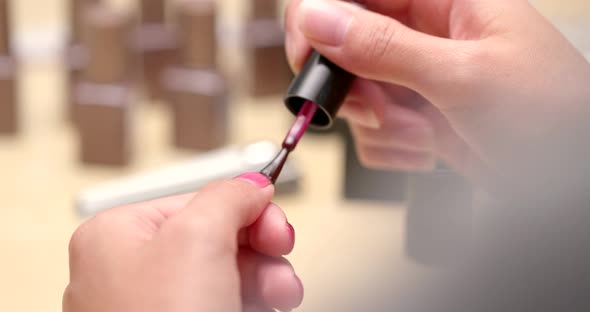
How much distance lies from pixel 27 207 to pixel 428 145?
0.27 metres

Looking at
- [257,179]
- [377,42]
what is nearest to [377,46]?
[377,42]

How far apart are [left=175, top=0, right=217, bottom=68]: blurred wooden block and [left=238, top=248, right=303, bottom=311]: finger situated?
0.33 metres

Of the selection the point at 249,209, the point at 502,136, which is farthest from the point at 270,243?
the point at 502,136

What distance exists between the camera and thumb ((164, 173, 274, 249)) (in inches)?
10.9

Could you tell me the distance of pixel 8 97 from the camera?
66cm

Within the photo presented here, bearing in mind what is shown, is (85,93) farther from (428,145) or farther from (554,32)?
(554,32)

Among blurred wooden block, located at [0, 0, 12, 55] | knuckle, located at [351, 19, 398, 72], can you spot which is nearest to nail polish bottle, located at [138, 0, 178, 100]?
blurred wooden block, located at [0, 0, 12, 55]

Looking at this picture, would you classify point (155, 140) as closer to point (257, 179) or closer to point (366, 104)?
point (366, 104)

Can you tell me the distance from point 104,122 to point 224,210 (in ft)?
1.20

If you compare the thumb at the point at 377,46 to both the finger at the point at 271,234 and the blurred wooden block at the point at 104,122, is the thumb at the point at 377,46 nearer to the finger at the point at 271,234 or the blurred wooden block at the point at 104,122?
the finger at the point at 271,234

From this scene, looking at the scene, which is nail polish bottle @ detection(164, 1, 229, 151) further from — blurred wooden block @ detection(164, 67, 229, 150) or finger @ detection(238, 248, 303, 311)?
finger @ detection(238, 248, 303, 311)

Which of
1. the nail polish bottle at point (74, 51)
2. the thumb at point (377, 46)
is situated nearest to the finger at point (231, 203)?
the thumb at point (377, 46)

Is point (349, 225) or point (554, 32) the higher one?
point (554, 32)

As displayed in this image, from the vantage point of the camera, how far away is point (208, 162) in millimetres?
606
